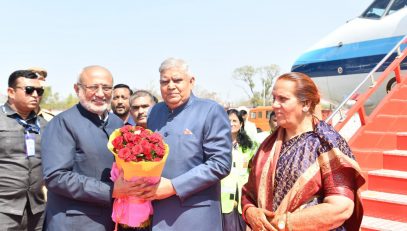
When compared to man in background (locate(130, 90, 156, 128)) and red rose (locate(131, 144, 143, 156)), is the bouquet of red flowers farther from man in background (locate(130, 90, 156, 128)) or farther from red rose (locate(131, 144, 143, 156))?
man in background (locate(130, 90, 156, 128))

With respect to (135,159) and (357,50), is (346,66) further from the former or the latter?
(135,159)

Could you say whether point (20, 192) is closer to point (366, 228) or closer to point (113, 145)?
point (113, 145)

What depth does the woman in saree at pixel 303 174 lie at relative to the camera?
2.12 m

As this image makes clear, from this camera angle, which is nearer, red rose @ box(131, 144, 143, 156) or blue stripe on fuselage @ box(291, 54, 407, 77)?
red rose @ box(131, 144, 143, 156)

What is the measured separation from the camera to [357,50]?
8.02 m

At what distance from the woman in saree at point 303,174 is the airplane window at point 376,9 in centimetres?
684

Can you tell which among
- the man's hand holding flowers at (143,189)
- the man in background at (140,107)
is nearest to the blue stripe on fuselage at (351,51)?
the man in background at (140,107)

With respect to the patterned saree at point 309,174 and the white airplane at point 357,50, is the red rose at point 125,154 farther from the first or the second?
the white airplane at point 357,50

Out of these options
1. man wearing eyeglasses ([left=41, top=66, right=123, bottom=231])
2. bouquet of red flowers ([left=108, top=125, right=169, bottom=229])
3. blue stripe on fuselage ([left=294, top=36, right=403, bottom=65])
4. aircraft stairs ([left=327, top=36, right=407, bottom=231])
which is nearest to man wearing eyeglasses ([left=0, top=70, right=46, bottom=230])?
man wearing eyeglasses ([left=41, top=66, right=123, bottom=231])

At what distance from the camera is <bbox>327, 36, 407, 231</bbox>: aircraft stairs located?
164 inches

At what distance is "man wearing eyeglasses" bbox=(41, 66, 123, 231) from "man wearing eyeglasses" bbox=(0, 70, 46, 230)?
944 millimetres

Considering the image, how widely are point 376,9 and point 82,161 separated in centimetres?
769

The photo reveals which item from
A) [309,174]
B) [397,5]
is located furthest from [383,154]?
[397,5]

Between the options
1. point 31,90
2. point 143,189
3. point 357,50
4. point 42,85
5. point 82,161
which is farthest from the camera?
point 357,50
